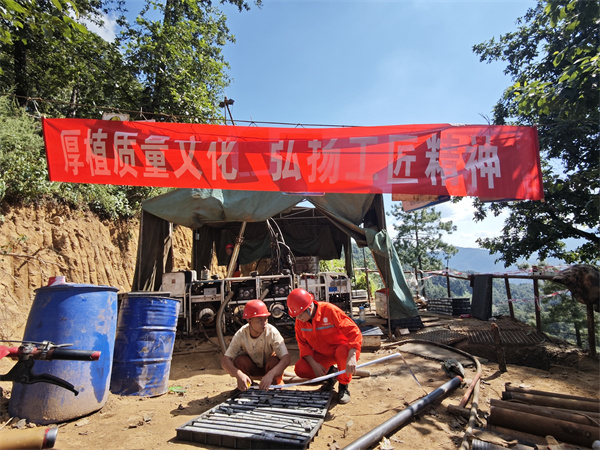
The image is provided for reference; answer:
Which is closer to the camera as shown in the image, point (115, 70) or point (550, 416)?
point (550, 416)

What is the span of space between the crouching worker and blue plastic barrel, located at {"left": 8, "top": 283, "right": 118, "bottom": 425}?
1232 millimetres

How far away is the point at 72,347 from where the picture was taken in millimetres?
3158

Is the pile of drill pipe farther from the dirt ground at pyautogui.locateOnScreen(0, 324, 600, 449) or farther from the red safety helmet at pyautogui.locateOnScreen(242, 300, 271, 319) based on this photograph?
the red safety helmet at pyautogui.locateOnScreen(242, 300, 271, 319)

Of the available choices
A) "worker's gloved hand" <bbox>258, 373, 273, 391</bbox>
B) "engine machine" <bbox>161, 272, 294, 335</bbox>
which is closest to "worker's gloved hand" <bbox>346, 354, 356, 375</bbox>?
"worker's gloved hand" <bbox>258, 373, 273, 391</bbox>

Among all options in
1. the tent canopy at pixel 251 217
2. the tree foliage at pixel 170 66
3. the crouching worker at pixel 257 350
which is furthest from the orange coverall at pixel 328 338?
the tree foliage at pixel 170 66

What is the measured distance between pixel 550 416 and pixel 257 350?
2828mm

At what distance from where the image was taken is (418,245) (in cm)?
3634

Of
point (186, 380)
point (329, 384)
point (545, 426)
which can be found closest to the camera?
point (545, 426)

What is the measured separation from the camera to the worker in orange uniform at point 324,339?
12.1ft

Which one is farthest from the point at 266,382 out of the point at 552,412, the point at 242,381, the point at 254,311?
the point at 552,412

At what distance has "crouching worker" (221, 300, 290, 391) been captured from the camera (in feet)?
12.2

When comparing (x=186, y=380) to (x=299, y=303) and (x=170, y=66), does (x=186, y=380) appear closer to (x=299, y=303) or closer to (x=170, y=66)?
(x=299, y=303)

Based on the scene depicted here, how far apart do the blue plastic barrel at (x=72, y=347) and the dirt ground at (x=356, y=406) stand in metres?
0.15

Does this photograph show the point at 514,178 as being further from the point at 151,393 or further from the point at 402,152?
the point at 151,393
